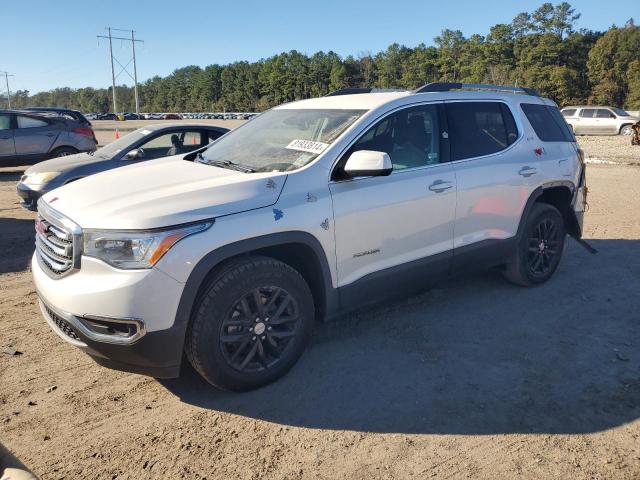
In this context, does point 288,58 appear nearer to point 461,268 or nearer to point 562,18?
point 562,18

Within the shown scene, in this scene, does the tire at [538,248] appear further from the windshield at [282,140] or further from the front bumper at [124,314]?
the front bumper at [124,314]

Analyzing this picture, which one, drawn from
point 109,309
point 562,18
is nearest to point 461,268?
point 109,309

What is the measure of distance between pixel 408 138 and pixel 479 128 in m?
0.88

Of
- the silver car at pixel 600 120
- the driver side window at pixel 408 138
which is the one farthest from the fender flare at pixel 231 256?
the silver car at pixel 600 120

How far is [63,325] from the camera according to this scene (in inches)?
126

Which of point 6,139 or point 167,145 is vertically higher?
point 6,139

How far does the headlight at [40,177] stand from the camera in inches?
313

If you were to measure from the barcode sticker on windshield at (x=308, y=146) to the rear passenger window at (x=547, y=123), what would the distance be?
251 centimetres

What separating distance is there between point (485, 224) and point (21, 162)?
11911mm

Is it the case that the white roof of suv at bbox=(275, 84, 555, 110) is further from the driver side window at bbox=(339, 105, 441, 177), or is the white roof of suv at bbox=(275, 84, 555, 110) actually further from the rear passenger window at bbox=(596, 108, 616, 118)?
the rear passenger window at bbox=(596, 108, 616, 118)

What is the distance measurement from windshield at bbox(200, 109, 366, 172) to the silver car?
29.0m

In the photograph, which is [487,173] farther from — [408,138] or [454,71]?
[454,71]

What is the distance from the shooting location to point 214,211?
3119 mm

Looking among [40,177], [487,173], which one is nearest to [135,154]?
[40,177]
